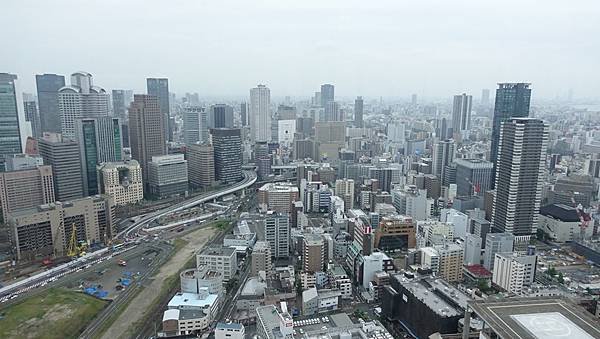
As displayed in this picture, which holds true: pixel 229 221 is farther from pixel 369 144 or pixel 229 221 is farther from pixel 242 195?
pixel 369 144

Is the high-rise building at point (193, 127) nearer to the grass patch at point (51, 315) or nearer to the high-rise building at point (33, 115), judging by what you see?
the high-rise building at point (33, 115)

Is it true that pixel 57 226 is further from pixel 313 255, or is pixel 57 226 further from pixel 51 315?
pixel 313 255

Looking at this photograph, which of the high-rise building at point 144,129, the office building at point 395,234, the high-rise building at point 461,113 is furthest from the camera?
the high-rise building at point 461,113

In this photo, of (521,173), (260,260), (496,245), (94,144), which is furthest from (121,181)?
(521,173)

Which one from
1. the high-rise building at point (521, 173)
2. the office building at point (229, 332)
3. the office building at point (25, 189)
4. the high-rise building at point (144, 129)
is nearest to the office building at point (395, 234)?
the high-rise building at point (521, 173)

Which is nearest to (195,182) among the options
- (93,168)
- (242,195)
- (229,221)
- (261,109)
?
(242,195)

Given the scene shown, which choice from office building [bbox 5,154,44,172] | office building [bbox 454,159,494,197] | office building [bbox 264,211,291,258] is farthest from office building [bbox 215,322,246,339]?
office building [bbox 454,159,494,197]

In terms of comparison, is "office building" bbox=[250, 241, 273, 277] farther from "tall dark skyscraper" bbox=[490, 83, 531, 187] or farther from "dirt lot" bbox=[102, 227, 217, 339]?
"tall dark skyscraper" bbox=[490, 83, 531, 187]
